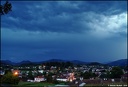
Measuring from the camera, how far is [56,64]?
137500mm

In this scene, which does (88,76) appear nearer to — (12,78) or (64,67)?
(12,78)

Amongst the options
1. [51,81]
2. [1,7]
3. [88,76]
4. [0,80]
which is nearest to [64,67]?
[88,76]

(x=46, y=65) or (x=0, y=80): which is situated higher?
(x=46, y=65)

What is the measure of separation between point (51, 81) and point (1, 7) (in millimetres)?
61126

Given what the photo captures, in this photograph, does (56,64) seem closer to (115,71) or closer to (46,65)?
(46,65)

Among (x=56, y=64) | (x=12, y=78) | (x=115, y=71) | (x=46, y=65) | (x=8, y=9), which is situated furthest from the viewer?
(x=46, y=65)

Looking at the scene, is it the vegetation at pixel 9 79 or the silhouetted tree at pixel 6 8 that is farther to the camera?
the vegetation at pixel 9 79

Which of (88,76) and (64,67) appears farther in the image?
(64,67)

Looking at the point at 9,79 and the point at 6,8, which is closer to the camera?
the point at 6,8

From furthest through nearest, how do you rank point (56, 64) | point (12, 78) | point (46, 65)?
point (46, 65) < point (56, 64) < point (12, 78)

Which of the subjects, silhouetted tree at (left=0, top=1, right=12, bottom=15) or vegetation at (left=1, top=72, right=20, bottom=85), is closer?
silhouetted tree at (left=0, top=1, right=12, bottom=15)

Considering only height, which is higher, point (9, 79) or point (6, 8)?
point (6, 8)

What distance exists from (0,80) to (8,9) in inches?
1718

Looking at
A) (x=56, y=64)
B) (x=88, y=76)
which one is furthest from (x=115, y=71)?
(x=56, y=64)
